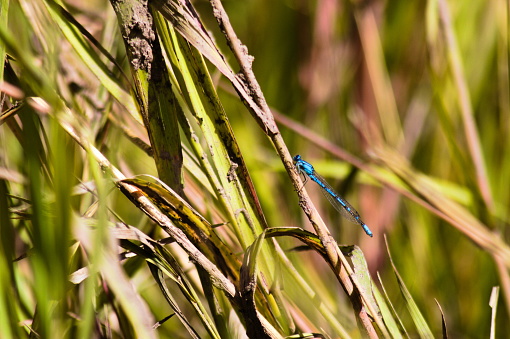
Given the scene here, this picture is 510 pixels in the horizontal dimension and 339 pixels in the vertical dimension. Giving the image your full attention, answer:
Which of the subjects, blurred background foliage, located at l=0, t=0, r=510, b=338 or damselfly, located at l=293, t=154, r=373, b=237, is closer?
blurred background foliage, located at l=0, t=0, r=510, b=338

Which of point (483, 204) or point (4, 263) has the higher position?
point (4, 263)

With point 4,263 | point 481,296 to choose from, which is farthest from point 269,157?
point 4,263

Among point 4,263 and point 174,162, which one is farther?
point 174,162

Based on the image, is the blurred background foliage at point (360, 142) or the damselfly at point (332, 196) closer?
the blurred background foliage at point (360, 142)

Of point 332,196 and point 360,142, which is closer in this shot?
point 332,196

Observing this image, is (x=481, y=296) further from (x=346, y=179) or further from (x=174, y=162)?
(x=174, y=162)

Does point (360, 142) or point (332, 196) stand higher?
point (360, 142)

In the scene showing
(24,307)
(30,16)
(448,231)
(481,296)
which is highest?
(30,16)

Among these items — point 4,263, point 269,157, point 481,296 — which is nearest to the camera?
point 4,263
